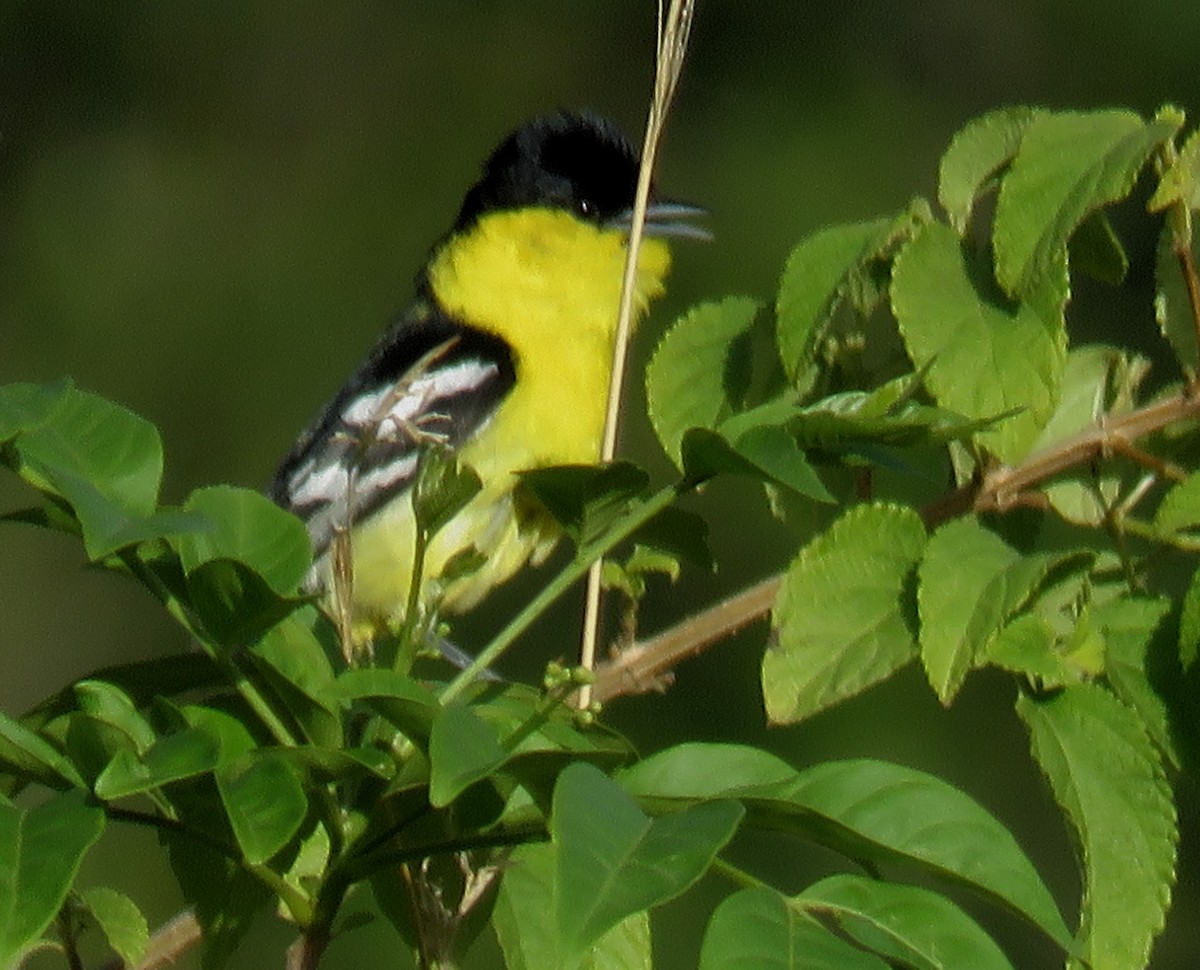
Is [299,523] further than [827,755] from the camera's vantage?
No

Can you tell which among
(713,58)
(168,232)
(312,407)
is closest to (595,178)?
(312,407)

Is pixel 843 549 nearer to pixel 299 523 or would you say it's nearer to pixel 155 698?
pixel 299 523

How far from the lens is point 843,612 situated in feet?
5.33

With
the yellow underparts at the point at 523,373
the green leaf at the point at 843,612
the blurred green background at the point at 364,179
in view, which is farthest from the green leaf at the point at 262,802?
the blurred green background at the point at 364,179

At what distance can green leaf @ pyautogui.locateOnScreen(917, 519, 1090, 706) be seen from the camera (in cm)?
154

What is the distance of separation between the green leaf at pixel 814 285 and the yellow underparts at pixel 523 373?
1.12 m

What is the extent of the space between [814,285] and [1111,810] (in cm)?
53

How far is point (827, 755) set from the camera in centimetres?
561

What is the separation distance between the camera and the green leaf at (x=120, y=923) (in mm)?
1550

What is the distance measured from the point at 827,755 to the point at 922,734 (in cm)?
26

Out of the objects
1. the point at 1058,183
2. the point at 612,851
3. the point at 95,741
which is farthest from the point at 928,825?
the point at 1058,183

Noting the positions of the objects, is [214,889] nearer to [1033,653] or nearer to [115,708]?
[115,708]

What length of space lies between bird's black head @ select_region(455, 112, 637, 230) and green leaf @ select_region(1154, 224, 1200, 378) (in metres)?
1.55

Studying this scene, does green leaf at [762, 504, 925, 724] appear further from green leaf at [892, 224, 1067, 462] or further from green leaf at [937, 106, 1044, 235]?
green leaf at [937, 106, 1044, 235]
